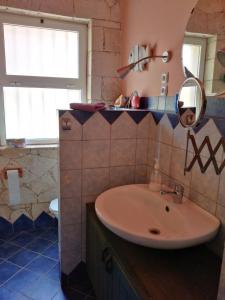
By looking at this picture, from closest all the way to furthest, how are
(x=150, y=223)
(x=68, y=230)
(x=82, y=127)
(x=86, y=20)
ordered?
(x=150, y=223) → (x=82, y=127) → (x=68, y=230) → (x=86, y=20)

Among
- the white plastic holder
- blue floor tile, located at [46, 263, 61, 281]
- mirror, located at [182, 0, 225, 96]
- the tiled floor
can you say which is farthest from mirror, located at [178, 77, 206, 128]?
blue floor tile, located at [46, 263, 61, 281]

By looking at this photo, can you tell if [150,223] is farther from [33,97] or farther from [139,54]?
[33,97]

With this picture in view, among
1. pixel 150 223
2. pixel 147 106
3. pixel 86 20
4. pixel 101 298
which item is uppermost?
pixel 86 20

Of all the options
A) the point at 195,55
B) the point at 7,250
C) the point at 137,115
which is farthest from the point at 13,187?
the point at 195,55

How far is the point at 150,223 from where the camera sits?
54.0 inches

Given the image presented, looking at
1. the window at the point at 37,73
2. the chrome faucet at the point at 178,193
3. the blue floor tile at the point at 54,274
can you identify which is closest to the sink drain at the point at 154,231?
the chrome faucet at the point at 178,193

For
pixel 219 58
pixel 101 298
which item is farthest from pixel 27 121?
pixel 219 58

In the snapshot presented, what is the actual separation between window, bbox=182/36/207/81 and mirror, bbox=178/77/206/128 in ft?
0.19

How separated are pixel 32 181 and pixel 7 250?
0.64 metres

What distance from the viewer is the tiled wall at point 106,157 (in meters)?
1.51

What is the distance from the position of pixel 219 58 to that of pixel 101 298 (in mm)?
1435

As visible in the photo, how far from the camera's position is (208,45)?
3.79 ft

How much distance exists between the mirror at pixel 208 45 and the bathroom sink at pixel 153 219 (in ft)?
1.99

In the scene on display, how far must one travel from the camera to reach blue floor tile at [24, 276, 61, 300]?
1652mm
